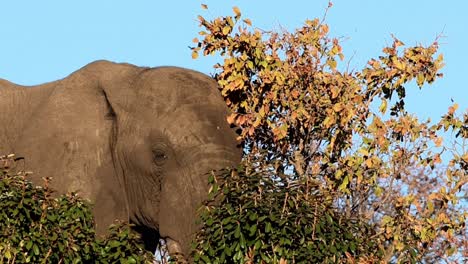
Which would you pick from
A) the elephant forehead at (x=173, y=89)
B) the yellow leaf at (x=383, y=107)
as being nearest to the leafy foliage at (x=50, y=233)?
the elephant forehead at (x=173, y=89)

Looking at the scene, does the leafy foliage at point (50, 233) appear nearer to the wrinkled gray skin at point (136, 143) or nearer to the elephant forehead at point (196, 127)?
the wrinkled gray skin at point (136, 143)

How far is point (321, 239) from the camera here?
17875 mm

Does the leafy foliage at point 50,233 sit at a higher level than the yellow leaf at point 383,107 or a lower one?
lower

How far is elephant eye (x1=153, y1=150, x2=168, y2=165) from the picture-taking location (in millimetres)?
19781

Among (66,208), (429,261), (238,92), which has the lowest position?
(66,208)

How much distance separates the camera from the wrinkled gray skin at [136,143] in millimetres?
19438

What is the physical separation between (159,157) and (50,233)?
286 cm

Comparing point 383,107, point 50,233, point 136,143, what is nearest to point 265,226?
point 50,233

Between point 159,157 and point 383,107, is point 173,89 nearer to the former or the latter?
point 159,157

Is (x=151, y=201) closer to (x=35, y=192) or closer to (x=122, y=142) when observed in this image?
(x=122, y=142)

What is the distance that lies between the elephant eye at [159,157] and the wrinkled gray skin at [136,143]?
1cm

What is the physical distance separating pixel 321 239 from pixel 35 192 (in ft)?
11.5

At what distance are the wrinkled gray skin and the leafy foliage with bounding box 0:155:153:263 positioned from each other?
159 centimetres

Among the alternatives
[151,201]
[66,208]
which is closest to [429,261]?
[151,201]
